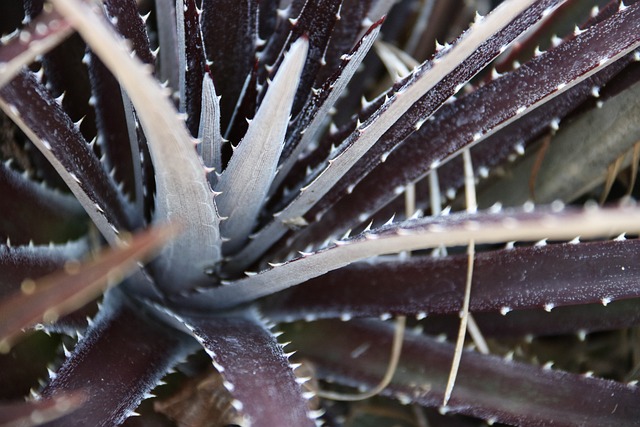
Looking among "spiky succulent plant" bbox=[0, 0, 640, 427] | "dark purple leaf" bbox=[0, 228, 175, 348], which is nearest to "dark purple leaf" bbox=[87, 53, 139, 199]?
"spiky succulent plant" bbox=[0, 0, 640, 427]

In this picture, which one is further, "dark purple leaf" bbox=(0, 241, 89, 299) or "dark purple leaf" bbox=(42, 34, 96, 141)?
"dark purple leaf" bbox=(42, 34, 96, 141)

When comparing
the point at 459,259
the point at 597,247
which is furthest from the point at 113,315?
the point at 597,247

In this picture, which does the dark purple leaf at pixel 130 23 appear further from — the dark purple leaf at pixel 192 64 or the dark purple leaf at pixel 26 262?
the dark purple leaf at pixel 26 262

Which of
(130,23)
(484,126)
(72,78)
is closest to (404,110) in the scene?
(484,126)

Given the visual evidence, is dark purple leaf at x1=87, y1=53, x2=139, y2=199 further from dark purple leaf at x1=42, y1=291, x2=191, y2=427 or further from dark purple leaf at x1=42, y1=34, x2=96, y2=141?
dark purple leaf at x1=42, y1=291, x2=191, y2=427

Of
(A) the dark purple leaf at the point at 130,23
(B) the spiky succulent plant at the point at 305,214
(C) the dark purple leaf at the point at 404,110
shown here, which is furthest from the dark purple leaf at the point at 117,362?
(A) the dark purple leaf at the point at 130,23

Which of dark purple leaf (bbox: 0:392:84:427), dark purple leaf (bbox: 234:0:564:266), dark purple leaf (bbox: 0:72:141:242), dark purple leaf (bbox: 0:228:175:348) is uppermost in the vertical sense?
dark purple leaf (bbox: 234:0:564:266)

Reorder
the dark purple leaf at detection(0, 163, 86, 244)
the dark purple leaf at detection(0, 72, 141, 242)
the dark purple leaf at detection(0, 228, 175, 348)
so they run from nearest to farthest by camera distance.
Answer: the dark purple leaf at detection(0, 228, 175, 348) → the dark purple leaf at detection(0, 72, 141, 242) → the dark purple leaf at detection(0, 163, 86, 244)

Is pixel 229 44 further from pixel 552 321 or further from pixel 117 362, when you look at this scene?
pixel 552 321

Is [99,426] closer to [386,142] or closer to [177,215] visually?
[177,215]
